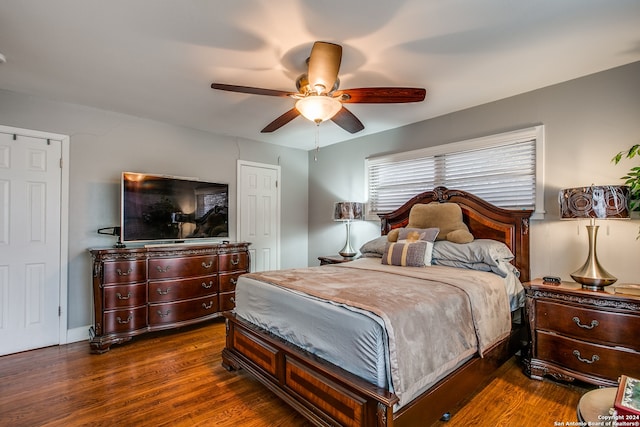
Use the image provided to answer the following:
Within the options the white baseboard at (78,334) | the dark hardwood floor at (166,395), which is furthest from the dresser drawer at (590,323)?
the white baseboard at (78,334)

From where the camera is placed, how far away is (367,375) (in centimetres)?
157

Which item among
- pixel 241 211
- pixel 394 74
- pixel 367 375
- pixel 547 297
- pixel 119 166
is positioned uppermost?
pixel 394 74

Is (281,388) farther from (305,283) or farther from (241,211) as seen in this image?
(241,211)

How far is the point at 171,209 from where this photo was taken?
369 centimetres

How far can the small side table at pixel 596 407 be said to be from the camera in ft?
3.80

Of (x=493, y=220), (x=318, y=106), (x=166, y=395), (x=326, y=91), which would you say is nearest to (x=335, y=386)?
(x=166, y=395)

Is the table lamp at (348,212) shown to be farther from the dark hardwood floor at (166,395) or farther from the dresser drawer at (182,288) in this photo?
the dark hardwood floor at (166,395)

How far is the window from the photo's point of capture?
3.00 m

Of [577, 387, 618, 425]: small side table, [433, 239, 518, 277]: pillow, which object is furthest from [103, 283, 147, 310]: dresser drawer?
[577, 387, 618, 425]: small side table

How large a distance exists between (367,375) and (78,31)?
9.07 feet

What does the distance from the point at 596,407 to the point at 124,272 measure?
144 inches

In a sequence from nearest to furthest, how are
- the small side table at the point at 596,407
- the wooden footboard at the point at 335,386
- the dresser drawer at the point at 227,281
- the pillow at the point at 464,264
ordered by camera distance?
the small side table at the point at 596,407 → the wooden footboard at the point at 335,386 → the pillow at the point at 464,264 → the dresser drawer at the point at 227,281

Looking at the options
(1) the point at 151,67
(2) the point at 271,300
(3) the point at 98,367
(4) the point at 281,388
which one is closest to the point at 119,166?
(1) the point at 151,67

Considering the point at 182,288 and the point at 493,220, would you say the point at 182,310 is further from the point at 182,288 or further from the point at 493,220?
the point at 493,220
